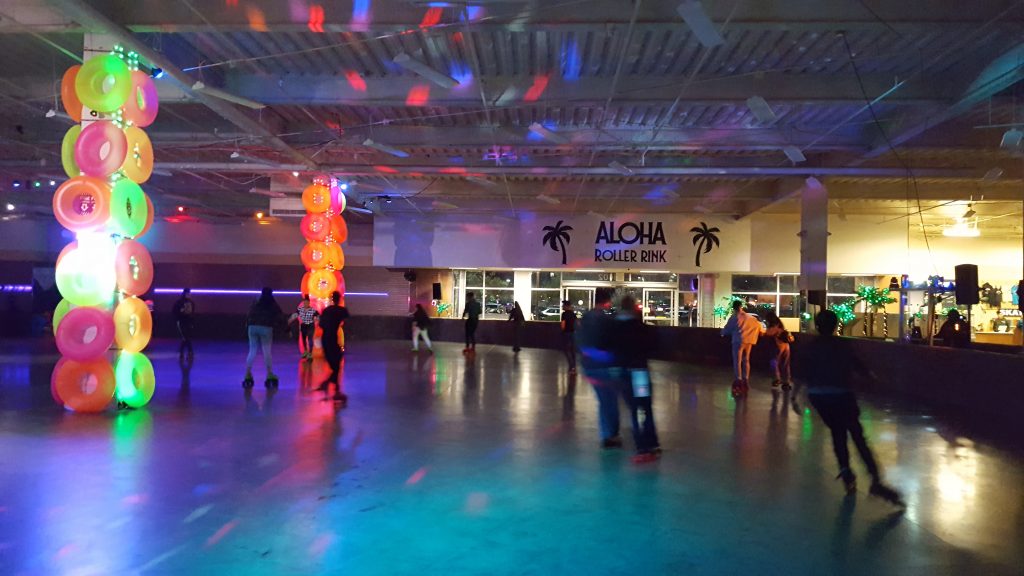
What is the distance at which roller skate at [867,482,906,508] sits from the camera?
5019 millimetres

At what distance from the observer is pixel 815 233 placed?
1480 cm

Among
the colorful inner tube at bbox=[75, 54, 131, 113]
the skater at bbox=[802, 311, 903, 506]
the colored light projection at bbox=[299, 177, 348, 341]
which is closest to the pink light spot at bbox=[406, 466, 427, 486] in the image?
the skater at bbox=[802, 311, 903, 506]

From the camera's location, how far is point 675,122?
11719 millimetres

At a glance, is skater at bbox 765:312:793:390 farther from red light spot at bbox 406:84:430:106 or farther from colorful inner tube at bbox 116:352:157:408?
colorful inner tube at bbox 116:352:157:408

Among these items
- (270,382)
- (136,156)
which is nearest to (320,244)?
(270,382)

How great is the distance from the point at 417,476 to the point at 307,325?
9.86 metres

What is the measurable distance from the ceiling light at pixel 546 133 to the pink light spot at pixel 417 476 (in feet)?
21.2

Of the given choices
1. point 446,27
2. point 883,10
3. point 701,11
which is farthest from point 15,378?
point 883,10

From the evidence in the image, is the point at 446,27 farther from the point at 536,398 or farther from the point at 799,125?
the point at 799,125

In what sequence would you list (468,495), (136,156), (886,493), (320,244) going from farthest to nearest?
(320,244) → (136,156) → (886,493) → (468,495)

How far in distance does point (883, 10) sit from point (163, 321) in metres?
23.6

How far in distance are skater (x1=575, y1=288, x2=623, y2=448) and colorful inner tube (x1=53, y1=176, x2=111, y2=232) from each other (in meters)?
5.62

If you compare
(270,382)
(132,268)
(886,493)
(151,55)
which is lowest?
(886,493)

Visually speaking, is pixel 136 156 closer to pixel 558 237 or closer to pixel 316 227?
pixel 316 227
